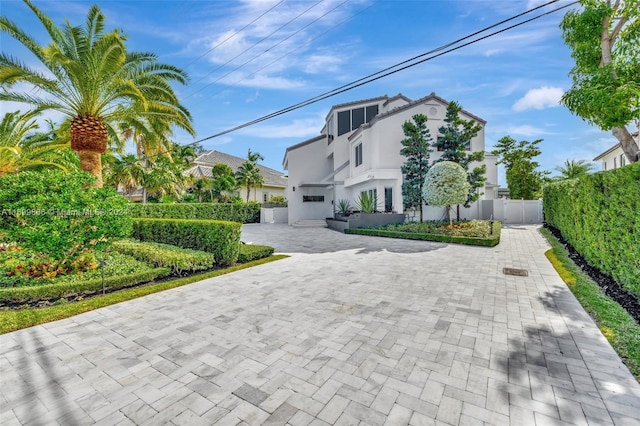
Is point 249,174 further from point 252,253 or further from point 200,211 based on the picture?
point 252,253

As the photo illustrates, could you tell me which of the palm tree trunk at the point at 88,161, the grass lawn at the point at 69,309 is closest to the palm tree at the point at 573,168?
the grass lawn at the point at 69,309

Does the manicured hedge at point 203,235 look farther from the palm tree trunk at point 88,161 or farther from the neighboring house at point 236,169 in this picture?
the neighboring house at point 236,169

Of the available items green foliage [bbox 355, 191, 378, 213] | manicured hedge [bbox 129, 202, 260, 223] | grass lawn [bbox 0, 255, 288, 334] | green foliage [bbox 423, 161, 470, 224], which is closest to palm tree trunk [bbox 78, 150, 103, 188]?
manicured hedge [bbox 129, 202, 260, 223]

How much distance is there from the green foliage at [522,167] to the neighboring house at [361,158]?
2.26 meters

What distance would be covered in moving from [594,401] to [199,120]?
15736 millimetres

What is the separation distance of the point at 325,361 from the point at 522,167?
2783 cm

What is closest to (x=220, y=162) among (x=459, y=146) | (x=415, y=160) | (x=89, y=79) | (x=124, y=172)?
(x=124, y=172)

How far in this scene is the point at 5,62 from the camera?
9.36 metres

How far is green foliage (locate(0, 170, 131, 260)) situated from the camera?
254 inches

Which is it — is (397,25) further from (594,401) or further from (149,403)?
(149,403)

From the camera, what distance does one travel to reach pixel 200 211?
24266 millimetres

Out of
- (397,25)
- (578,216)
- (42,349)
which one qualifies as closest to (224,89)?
(397,25)

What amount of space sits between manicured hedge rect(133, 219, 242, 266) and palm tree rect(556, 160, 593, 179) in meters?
35.1

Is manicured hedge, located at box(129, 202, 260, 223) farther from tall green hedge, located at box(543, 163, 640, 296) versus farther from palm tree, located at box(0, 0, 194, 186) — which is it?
tall green hedge, located at box(543, 163, 640, 296)
